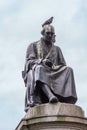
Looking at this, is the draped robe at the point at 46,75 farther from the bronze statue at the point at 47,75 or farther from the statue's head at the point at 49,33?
the statue's head at the point at 49,33

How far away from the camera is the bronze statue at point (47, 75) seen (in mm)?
12352

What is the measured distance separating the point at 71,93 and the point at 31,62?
1.45m

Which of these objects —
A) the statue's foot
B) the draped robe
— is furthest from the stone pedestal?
the draped robe

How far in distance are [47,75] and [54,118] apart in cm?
156

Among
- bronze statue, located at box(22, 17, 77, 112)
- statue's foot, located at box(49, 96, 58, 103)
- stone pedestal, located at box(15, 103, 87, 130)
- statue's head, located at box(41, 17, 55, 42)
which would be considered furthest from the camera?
statue's head, located at box(41, 17, 55, 42)

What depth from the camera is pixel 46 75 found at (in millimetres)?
12539

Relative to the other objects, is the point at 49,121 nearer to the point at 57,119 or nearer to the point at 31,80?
the point at 57,119

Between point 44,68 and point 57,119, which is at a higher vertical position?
point 44,68

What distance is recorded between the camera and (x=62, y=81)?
12.7 metres

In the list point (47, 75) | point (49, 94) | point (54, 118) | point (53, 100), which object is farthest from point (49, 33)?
point (54, 118)

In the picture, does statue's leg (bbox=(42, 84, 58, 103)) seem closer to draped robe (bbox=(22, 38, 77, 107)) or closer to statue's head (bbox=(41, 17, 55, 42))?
draped robe (bbox=(22, 38, 77, 107))

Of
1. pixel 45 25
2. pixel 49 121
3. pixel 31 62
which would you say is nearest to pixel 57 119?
pixel 49 121

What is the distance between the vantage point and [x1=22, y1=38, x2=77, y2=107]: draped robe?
12422mm

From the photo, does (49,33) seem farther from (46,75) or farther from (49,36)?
(46,75)
